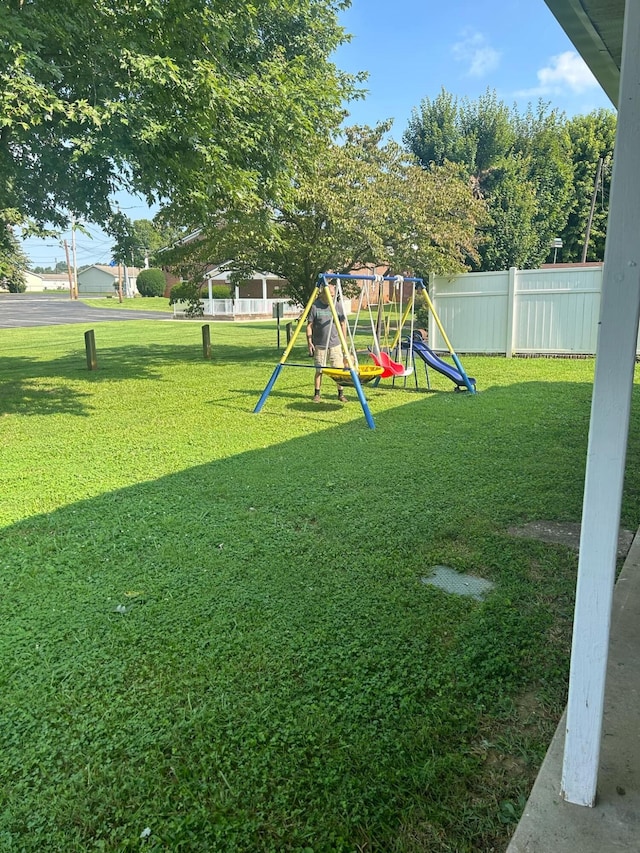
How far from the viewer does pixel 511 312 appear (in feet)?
48.1

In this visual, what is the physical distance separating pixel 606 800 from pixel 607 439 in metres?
1.07

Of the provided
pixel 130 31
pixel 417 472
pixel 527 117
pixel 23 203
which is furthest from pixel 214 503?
pixel 527 117

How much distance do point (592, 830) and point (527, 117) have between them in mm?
30644

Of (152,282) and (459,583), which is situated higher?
(152,282)

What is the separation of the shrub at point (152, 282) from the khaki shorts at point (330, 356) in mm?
55489

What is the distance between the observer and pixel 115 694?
2463 mm

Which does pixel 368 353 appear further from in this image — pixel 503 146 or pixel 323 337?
pixel 503 146

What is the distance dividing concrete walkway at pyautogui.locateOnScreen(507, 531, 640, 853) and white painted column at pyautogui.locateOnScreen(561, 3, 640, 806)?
0.19 feet

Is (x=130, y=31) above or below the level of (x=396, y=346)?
above

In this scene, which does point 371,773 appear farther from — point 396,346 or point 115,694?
point 396,346

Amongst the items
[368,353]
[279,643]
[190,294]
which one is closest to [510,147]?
[190,294]

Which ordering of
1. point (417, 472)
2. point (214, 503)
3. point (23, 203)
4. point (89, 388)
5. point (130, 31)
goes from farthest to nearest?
point (89, 388)
point (23, 203)
point (130, 31)
point (417, 472)
point (214, 503)

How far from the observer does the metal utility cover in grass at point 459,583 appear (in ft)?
10.7

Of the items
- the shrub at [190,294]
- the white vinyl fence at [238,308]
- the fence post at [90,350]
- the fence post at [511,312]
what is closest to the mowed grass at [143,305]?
the white vinyl fence at [238,308]
